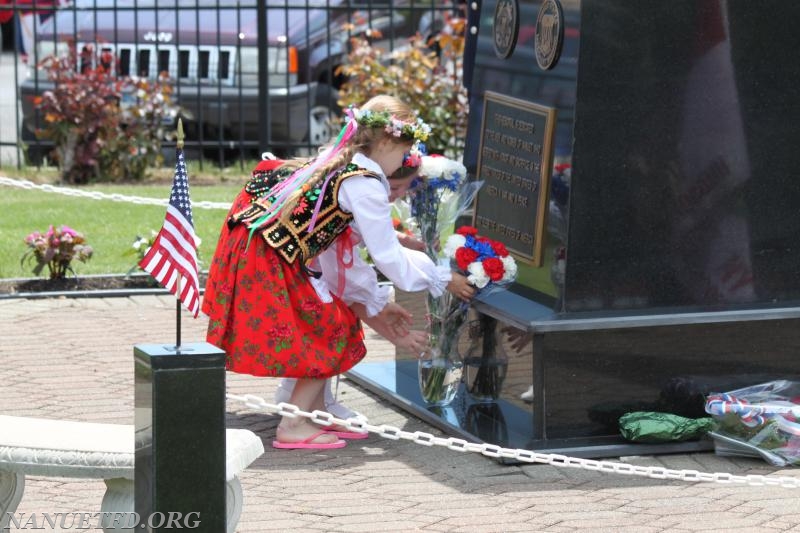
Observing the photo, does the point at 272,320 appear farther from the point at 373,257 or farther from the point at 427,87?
the point at 427,87

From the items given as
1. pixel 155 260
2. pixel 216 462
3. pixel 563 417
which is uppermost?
pixel 155 260

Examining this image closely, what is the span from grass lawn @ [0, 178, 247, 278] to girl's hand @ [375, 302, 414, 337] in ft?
10.5

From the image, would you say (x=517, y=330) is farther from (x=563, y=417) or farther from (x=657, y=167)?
(x=657, y=167)

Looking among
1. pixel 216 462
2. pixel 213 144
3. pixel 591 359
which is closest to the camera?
pixel 216 462

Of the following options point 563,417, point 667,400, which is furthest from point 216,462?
point 667,400

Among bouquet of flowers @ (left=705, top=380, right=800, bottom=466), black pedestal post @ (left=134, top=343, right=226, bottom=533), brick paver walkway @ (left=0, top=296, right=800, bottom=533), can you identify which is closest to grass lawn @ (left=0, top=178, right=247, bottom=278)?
brick paver walkway @ (left=0, top=296, right=800, bottom=533)

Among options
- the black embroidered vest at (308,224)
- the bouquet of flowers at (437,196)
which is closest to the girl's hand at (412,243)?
the bouquet of flowers at (437,196)

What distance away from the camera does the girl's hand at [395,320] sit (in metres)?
5.66

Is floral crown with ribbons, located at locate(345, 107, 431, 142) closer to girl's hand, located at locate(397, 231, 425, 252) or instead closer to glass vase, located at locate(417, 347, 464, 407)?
girl's hand, located at locate(397, 231, 425, 252)

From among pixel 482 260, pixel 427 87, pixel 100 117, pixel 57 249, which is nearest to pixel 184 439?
pixel 482 260

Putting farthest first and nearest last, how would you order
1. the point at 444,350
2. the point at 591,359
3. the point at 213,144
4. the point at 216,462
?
1. the point at 213,144
2. the point at 444,350
3. the point at 591,359
4. the point at 216,462

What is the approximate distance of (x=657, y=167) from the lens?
5.47 meters

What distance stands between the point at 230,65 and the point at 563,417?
8461mm

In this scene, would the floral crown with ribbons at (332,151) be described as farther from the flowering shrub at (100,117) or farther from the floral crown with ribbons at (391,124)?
the flowering shrub at (100,117)
